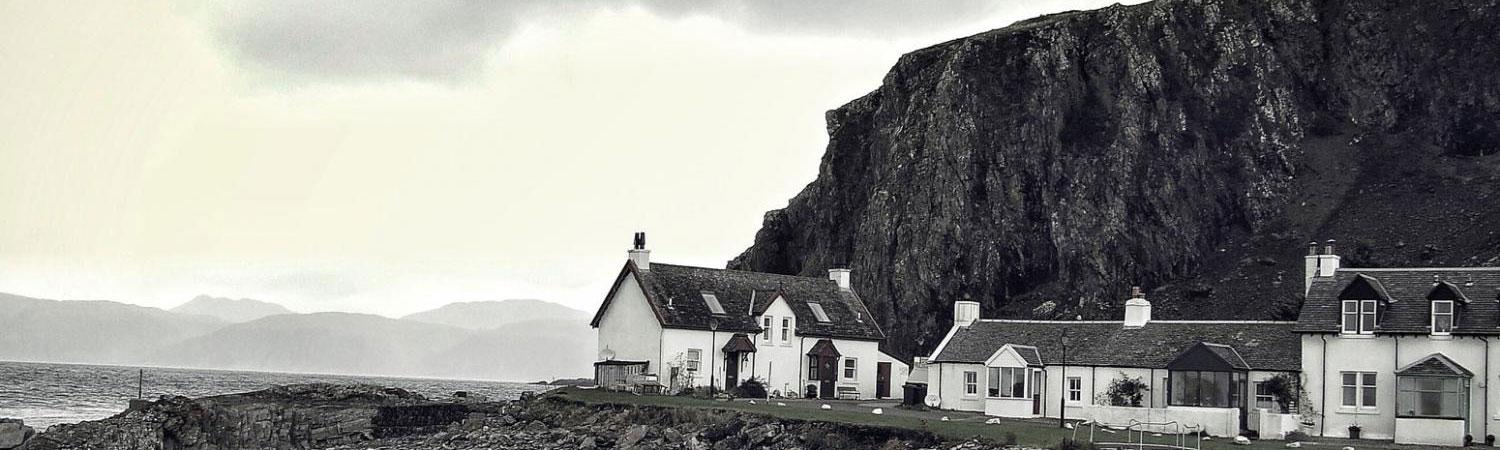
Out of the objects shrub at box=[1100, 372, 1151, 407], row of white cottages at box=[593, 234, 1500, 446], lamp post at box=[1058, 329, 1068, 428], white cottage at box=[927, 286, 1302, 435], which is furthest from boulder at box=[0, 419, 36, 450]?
shrub at box=[1100, 372, 1151, 407]

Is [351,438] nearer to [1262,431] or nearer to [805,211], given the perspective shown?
[1262,431]

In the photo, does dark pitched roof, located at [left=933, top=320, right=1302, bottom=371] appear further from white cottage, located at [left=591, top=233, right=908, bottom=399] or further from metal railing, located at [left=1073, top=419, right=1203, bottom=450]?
white cottage, located at [left=591, top=233, right=908, bottom=399]

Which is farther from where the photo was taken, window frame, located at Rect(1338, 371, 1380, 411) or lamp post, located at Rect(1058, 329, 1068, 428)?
lamp post, located at Rect(1058, 329, 1068, 428)

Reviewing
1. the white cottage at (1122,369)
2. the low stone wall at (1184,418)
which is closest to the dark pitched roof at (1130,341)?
the white cottage at (1122,369)

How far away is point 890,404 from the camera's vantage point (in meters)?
63.4

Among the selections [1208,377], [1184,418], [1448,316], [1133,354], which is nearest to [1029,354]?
[1133,354]

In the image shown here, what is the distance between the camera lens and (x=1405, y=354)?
47312 mm

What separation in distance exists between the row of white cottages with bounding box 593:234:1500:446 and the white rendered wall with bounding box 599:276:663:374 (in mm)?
77

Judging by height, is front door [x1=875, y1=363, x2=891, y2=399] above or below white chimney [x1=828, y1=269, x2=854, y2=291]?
below

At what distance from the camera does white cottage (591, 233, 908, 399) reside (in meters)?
63.2

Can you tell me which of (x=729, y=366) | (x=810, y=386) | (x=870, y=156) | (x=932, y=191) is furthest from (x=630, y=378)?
(x=870, y=156)

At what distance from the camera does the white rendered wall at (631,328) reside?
2489 inches

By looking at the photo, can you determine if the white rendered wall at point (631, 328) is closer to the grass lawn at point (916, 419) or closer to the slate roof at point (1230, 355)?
the grass lawn at point (916, 419)

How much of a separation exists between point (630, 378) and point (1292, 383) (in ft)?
Result: 82.0
